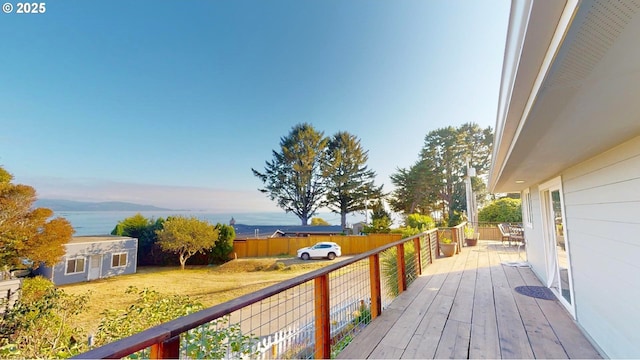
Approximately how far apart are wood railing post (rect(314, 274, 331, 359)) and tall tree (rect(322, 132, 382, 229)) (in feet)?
74.4

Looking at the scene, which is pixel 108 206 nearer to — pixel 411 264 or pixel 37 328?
pixel 37 328

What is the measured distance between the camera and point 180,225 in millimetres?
15617

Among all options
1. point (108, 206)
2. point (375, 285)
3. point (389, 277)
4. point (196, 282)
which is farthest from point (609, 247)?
point (108, 206)

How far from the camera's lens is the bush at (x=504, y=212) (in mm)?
13555

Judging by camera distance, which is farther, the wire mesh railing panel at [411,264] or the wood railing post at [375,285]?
the wire mesh railing panel at [411,264]

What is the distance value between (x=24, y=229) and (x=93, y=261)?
389cm

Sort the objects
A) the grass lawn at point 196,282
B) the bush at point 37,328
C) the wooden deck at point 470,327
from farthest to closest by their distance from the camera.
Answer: the grass lawn at point 196,282
the bush at point 37,328
the wooden deck at point 470,327

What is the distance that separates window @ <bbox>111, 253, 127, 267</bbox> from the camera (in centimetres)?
1434

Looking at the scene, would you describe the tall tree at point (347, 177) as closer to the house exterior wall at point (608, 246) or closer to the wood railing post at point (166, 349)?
the house exterior wall at point (608, 246)

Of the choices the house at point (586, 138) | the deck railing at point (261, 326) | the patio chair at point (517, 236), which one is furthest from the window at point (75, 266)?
the patio chair at point (517, 236)

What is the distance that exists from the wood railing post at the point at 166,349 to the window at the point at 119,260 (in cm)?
1737

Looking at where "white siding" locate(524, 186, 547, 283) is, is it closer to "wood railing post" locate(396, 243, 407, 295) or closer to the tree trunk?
"wood railing post" locate(396, 243, 407, 295)

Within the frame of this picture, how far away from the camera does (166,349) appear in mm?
897

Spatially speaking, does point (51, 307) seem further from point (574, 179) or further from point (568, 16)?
point (574, 179)
